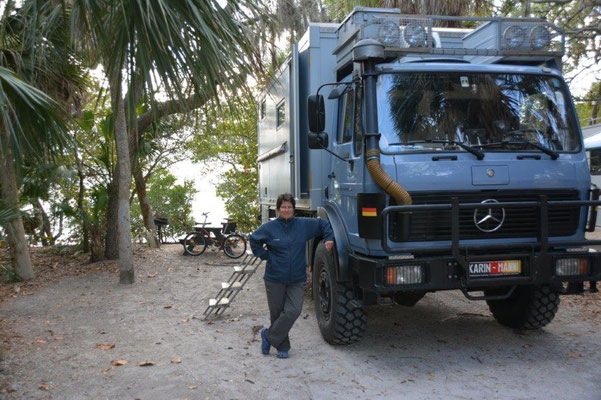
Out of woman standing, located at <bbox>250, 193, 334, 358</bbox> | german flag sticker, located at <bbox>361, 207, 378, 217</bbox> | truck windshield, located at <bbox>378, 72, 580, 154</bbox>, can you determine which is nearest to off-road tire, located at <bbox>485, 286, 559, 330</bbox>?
truck windshield, located at <bbox>378, 72, 580, 154</bbox>

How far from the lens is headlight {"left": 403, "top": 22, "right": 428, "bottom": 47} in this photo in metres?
5.52

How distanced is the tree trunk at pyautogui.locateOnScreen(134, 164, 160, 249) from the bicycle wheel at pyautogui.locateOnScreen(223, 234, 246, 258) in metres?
2.43

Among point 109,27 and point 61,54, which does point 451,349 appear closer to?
point 109,27

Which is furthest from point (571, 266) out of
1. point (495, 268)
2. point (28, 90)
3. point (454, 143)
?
point (28, 90)

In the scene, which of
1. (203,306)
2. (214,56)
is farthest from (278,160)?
(214,56)

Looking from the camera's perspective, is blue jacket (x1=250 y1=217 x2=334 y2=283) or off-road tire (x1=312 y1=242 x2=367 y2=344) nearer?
blue jacket (x1=250 y1=217 x2=334 y2=283)

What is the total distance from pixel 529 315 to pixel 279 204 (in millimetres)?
2960

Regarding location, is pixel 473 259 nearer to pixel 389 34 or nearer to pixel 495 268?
pixel 495 268

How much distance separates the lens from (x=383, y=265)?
193 inches

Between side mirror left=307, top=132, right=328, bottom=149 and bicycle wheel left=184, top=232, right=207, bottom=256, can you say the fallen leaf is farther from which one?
bicycle wheel left=184, top=232, right=207, bottom=256

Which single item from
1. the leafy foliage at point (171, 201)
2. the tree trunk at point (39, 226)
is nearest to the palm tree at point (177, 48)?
the tree trunk at point (39, 226)

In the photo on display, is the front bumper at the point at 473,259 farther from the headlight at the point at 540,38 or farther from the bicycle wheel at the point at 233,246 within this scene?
the bicycle wheel at the point at 233,246

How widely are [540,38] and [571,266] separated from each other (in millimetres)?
2274

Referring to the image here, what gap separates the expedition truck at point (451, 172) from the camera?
503 centimetres
